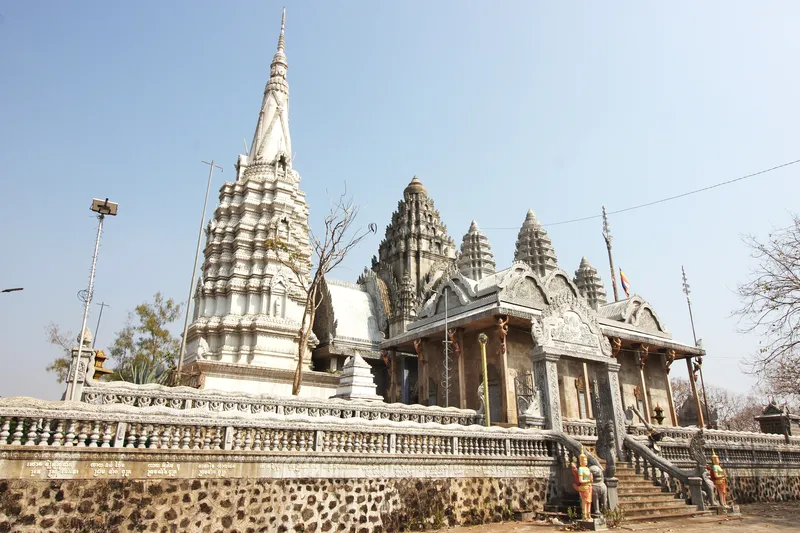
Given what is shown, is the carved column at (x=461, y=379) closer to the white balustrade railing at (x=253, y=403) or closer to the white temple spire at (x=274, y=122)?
the white balustrade railing at (x=253, y=403)

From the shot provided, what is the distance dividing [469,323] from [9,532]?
642 inches

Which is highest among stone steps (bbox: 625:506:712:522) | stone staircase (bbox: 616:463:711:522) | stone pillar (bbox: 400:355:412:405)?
stone pillar (bbox: 400:355:412:405)

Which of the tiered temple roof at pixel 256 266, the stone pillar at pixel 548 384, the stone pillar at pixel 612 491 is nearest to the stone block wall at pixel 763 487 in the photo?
the stone pillar at pixel 612 491

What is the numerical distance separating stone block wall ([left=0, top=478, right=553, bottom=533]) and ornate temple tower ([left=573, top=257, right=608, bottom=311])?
33906mm

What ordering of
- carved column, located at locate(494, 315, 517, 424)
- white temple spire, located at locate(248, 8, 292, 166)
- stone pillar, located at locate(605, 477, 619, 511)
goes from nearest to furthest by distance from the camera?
1. stone pillar, located at locate(605, 477, 619, 511)
2. carved column, located at locate(494, 315, 517, 424)
3. white temple spire, located at locate(248, 8, 292, 166)

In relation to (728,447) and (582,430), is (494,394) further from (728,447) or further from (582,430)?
(728,447)

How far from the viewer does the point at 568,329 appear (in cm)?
1458

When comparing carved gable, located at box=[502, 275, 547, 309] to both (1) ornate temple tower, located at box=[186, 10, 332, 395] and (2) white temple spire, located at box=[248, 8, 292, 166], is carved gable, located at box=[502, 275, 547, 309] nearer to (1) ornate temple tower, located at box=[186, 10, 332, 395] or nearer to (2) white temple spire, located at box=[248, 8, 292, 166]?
(1) ornate temple tower, located at box=[186, 10, 332, 395]

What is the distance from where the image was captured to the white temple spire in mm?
32469

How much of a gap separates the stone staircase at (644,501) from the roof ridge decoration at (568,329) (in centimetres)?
309

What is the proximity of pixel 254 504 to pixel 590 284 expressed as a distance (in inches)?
1560

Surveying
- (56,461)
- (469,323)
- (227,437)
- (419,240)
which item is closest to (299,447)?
(227,437)

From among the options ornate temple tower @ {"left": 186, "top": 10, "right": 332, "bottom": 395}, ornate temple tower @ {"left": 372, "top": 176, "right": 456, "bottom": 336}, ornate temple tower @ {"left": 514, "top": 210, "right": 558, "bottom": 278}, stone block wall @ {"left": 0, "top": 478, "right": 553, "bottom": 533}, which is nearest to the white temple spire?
ornate temple tower @ {"left": 186, "top": 10, "right": 332, "bottom": 395}

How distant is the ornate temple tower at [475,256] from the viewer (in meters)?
37.9
